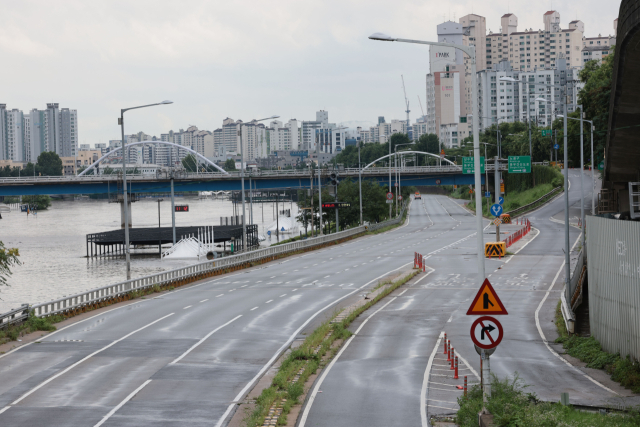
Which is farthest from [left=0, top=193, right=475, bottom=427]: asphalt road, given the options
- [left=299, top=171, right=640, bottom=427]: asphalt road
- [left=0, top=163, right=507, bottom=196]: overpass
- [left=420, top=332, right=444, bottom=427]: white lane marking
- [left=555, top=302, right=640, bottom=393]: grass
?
[left=0, top=163, right=507, bottom=196]: overpass

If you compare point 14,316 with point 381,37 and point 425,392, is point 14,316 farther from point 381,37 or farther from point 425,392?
point 381,37

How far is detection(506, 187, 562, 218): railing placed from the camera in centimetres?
10062

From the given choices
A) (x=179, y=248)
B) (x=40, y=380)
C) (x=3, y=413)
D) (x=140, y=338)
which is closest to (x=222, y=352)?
(x=140, y=338)

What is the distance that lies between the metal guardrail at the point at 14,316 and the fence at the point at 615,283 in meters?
19.5

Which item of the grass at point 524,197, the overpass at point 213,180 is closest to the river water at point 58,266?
the overpass at point 213,180

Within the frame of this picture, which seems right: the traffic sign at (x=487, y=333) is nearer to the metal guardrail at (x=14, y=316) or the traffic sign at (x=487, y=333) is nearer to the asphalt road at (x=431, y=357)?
the asphalt road at (x=431, y=357)

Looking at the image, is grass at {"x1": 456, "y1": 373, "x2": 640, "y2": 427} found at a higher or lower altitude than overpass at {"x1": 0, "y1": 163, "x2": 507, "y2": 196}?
lower

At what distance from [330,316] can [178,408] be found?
1478 cm

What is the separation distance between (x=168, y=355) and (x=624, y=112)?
17.3m

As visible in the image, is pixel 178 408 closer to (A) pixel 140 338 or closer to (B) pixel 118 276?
(A) pixel 140 338

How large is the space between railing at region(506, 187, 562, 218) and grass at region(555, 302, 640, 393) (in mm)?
75419

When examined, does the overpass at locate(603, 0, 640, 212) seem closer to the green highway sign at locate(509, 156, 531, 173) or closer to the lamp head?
the lamp head

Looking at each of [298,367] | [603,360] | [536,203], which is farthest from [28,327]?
[536,203]

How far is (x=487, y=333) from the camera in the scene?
1388cm
